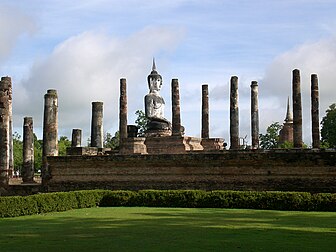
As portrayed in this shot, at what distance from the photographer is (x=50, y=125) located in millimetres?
26109

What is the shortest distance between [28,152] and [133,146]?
213 inches

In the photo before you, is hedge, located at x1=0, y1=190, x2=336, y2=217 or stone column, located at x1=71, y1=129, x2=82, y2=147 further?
stone column, located at x1=71, y1=129, x2=82, y2=147

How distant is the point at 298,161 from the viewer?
20250mm

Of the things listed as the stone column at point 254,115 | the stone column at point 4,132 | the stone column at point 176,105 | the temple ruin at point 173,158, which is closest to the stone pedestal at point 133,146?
the temple ruin at point 173,158

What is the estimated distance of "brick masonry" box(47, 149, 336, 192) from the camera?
2011 centimetres

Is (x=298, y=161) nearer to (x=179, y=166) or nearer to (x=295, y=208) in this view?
(x=295, y=208)

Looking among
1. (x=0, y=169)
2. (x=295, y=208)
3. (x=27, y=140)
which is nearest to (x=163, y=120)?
(x=27, y=140)

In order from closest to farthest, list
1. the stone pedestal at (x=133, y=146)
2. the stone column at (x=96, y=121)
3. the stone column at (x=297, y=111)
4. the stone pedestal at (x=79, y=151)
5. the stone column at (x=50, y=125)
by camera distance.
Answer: the stone column at (x=50, y=125)
the stone column at (x=297, y=111)
the stone pedestal at (x=79, y=151)
the stone pedestal at (x=133, y=146)
the stone column at (x=96, y=121)

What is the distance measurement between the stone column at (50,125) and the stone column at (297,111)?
10500 mm

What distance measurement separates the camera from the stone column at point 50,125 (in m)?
25.9

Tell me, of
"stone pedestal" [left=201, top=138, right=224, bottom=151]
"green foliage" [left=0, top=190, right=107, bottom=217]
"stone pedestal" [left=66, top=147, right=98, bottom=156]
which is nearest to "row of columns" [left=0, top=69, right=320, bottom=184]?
"stone pedestal" [left=201, top=138, right=224, bottom=151]

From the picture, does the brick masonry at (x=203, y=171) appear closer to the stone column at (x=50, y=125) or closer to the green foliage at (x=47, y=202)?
the stone column at (x=50, y=125)

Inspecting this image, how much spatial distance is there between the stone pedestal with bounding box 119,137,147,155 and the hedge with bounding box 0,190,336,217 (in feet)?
27.4

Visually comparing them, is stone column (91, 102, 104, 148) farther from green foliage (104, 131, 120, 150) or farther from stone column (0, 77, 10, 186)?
green foliage (104, 131, 120, 150)
